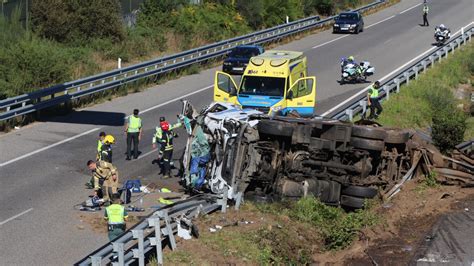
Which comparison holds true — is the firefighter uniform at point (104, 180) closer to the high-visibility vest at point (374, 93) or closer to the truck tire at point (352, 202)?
the truck tire at point (352, 202)

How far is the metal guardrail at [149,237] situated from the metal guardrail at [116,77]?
1143 centimetres

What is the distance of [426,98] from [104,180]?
17791 millimetres

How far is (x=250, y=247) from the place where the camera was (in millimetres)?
14328

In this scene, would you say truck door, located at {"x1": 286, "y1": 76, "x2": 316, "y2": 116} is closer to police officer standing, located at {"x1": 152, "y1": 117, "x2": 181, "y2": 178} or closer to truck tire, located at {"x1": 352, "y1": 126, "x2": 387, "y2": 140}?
police officer standing, located at {"x1": 152, "y1": 117, "x2": 181, "y2": 178}

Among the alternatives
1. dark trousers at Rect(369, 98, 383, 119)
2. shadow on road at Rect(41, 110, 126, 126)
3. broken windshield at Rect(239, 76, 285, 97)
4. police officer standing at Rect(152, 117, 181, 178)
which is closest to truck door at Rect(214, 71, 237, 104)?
broken windshield at Rect(239, 76, 285, 97)

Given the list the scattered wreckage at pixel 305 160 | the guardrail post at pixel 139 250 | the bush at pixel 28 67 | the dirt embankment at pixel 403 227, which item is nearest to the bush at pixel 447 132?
the scattered wreckage at pixel 305 160

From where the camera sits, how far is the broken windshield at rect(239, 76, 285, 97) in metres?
24.4

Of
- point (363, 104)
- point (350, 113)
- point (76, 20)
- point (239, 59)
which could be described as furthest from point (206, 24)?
point (350, 113)

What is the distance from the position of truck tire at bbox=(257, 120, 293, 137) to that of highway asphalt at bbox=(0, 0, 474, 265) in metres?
3.62

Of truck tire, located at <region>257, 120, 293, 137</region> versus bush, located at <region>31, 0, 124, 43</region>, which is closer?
truck tire, located at <region>257, 120, 293, 137</region>

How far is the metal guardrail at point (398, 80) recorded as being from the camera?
87.8 feet

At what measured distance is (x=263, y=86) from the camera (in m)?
24.5

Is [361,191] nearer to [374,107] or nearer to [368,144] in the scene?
[368,144]

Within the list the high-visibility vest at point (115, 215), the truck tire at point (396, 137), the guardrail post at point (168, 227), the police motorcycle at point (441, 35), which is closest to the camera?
the guardrail post at point (168, 227)
